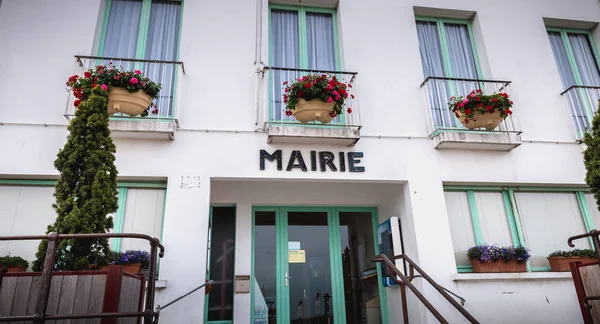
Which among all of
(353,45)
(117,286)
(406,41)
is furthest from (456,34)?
(117,286)

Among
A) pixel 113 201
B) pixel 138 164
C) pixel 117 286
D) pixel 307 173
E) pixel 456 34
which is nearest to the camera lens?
pixel 117 286

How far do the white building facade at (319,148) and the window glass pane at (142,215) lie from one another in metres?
0.03

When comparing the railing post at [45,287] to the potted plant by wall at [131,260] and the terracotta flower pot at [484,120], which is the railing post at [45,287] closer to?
the potted plant by wall at [131,260]

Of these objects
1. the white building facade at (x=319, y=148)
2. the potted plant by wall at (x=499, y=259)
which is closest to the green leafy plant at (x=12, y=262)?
the white building facade at (x=319, y=148)

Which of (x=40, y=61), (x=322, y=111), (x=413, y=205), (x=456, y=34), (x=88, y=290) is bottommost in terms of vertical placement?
(x=88, y=290)

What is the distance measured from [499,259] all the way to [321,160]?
282 centimetres

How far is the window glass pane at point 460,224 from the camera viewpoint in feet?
20.2

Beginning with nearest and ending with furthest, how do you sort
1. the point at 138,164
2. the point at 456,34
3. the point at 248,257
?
the point at 138,164, the point at 248,257, the point at 456,34

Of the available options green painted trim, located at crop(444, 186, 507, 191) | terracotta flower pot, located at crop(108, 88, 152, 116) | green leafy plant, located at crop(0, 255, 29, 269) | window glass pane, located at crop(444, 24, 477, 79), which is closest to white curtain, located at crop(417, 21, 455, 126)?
window glass pane, located at crop(444, 24, 477, 79)

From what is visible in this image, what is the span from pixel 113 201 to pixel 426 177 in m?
4.22

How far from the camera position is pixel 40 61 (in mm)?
5992

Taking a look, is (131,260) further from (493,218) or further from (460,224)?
(493,218)

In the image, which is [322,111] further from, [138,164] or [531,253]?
[531,253]

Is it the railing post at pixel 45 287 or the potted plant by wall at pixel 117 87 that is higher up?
the potted plant by wall at pixel 117 87
